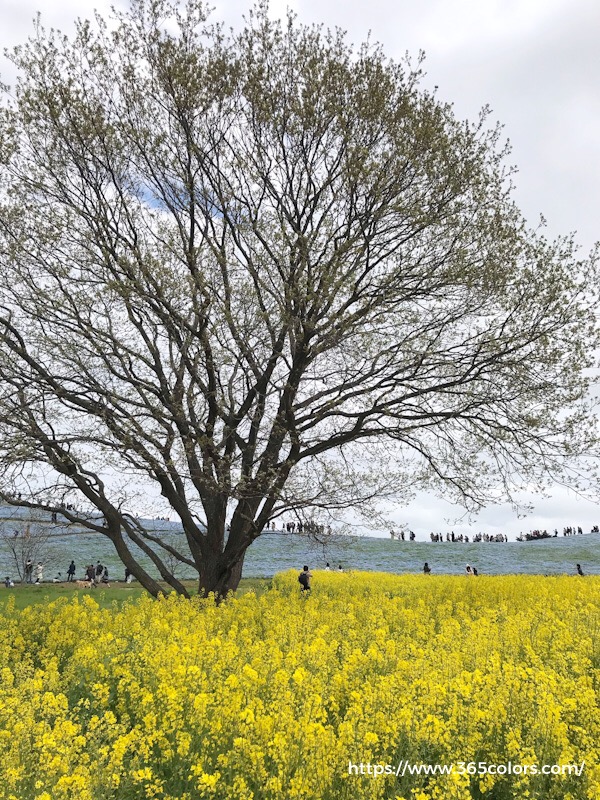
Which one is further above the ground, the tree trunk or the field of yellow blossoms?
the tree trunk

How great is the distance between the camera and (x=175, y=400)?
13.8 metres

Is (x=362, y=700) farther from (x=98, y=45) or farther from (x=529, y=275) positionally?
(x=98, y=45)

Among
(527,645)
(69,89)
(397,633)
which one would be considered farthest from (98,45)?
(527,645)

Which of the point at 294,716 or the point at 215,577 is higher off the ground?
the point at 215,577

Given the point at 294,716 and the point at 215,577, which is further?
the point at 215,577

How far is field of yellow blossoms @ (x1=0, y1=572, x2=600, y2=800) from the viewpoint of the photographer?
4414 millimetres

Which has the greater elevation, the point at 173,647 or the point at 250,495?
the point at 250,495

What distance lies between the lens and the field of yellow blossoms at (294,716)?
4.41 meters

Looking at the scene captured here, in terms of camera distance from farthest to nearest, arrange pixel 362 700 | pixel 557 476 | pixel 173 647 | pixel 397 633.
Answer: pixel 557 476 → pixel 397 633 → pixel 173 647 → pixel 362 700

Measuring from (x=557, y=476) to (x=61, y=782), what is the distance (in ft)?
37.7

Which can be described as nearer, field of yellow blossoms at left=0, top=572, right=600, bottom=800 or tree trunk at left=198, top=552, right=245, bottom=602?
field of yellow blossoms at left=0, top=572, right=600, bottom=800

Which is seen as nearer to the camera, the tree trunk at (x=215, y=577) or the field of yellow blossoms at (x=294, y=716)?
the field of yellow blossoms at (x=294, y=716)

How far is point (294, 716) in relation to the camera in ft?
17.6

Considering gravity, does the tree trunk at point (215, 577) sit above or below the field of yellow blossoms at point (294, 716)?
above
